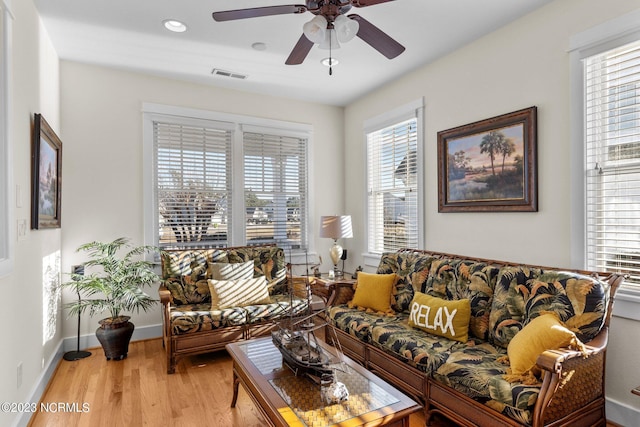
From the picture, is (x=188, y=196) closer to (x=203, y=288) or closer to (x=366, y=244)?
(x=203, y=288)

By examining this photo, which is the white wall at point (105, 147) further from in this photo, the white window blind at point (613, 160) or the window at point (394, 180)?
the white window blind at point (613, 160)

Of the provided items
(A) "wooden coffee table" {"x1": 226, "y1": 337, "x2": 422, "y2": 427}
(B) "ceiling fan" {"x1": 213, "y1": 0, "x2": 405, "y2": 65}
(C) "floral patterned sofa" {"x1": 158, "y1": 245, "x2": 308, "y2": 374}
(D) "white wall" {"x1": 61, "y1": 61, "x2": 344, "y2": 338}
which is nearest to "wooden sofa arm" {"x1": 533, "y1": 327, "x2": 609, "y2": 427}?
(A) "wooden coffee table" {"x1": 226, "y1": 337, "x2": 422, "y2": 427}

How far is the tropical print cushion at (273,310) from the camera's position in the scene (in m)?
3.46

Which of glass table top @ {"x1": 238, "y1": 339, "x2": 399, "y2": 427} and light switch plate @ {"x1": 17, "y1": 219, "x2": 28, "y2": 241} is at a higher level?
light switch plate @ {"x1": 17, "y1": 219, "x2": 28, "y2": 241}

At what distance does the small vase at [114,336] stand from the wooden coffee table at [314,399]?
5.63 feet

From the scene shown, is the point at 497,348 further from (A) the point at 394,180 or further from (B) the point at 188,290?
(B) the point at 188,290

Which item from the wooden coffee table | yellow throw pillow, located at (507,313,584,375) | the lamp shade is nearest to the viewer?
the wooden coffee table

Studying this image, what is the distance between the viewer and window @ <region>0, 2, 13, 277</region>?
2.02m

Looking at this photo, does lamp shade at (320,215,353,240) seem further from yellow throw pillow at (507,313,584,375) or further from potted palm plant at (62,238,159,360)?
yellow throw pillow at (507,313,584,375)

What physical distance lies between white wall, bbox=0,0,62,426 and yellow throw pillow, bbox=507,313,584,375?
276 centimetres

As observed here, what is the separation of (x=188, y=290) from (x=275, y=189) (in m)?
1.74

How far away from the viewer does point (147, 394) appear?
2.72 metres

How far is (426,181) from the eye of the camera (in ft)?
12.6

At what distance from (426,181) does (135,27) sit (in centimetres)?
300
